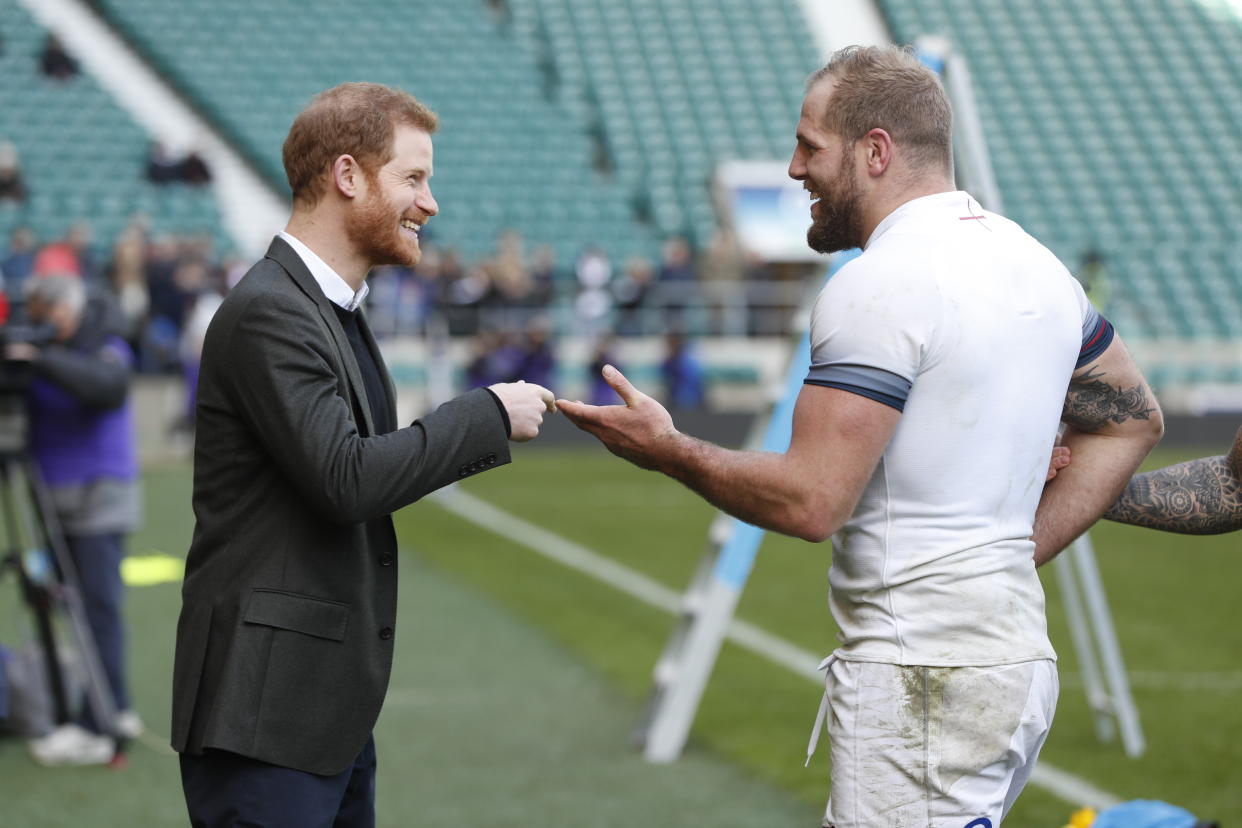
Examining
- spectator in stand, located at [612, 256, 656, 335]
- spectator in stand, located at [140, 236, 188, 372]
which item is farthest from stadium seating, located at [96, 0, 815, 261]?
spectator in stand, located at [140, 236, 188, 372]

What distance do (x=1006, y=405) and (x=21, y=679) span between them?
16.9 feet

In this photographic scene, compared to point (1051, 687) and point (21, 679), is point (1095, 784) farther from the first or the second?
point (21, 679)

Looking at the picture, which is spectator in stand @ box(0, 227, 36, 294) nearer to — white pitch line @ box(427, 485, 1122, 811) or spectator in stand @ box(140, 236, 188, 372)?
spectator in stand @ box(140, 236, 188, 372)

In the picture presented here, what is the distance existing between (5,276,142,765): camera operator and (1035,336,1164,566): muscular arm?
4307 mm

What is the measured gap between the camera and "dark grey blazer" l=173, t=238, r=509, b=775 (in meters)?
2.70

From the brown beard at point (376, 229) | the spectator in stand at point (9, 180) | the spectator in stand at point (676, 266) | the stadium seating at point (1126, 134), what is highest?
the brown beard at point (376, 229)

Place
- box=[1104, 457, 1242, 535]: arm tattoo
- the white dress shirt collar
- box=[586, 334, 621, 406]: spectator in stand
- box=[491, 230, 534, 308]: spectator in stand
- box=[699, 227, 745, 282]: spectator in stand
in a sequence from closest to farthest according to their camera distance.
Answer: the white dress shirt collar, box=[1104, 457, 1242, 535]: arm tattoo, box=[586, 334, 621, 406]: spectator in stand, box=[491, 230, 534, 308]: spectator in stand, box=[699, 227, 745, 282]: spectator in stand

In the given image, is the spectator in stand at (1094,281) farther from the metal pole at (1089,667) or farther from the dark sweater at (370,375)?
the dark sweater at (370,375)

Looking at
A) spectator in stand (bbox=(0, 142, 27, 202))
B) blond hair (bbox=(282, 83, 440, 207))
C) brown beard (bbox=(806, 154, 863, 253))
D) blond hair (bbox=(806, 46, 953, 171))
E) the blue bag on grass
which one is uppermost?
blond hair (bbox=(282, 83, 440, 207))

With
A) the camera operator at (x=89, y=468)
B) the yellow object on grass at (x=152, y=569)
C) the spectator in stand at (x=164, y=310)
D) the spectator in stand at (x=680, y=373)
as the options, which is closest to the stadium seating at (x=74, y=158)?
the spectator in stand at (x=164, y=310)

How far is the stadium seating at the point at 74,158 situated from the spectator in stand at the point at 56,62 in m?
0.14

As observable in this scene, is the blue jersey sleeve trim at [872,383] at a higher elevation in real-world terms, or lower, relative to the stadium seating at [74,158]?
higher

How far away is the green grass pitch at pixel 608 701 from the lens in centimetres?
571

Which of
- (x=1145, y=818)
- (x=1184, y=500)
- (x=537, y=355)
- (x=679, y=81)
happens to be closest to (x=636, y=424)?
(x=1184, y=500)
